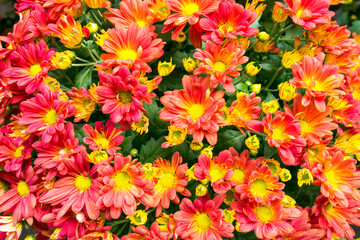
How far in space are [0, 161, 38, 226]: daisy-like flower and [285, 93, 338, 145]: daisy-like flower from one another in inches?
26.2

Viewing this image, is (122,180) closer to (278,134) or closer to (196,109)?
(196,109)

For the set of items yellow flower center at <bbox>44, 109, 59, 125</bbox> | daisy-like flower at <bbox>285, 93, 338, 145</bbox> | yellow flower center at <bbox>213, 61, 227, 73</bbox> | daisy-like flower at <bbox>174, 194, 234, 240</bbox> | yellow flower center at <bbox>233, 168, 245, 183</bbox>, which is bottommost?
daisy-like flower at <bbox>174, 194, 234, 240</bbox>

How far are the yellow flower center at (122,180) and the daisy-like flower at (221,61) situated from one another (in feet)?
0.96

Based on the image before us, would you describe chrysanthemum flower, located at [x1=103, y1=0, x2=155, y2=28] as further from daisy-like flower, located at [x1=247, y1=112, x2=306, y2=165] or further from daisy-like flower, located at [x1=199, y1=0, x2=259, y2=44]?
daisy-like flower, located at [x1=247, y1=112, x2=306, y2=165]

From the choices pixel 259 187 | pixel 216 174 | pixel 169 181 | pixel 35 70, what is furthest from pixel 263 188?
pixel 35 70

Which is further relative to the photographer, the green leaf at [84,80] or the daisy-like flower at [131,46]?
the green leaf at [84,80]

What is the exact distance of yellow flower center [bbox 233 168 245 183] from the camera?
752mm

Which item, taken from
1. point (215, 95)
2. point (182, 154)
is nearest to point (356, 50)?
point (215, 95)

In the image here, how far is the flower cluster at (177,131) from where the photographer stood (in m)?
0.68

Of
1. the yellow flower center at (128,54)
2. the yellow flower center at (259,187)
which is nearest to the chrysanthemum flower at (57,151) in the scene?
the yellow flower center at (128,54)

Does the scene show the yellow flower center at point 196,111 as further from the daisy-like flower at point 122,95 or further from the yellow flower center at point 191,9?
the yellow flower center at point 191,9

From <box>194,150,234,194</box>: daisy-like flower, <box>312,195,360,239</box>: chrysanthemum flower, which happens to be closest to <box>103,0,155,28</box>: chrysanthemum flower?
<box>194,150,234,194</box>: daisy-like flower

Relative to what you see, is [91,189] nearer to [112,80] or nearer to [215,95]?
[112,80]

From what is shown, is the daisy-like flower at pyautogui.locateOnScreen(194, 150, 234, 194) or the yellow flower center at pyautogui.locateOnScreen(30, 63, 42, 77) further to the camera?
the yellow flower center at pyautogui.locateOnScreen(30, 63, 42, 77)
